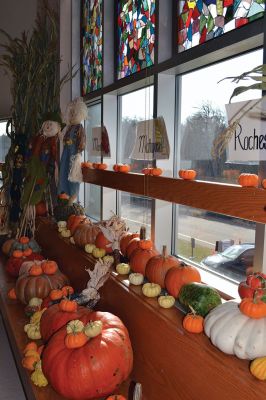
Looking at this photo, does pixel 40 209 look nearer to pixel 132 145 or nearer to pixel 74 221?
pixel 74 221

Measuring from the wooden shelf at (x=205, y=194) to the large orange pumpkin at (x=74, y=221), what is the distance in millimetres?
714

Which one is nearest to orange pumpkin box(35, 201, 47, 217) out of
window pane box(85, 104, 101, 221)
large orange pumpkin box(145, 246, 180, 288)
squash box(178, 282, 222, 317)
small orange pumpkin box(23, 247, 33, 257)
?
window pane box(85, 104, 101, 221)

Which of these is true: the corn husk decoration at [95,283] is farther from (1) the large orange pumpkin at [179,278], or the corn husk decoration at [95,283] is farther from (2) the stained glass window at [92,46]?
(2) the stained glass window at [92,46]

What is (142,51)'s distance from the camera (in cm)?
266

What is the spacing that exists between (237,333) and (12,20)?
5.81 m

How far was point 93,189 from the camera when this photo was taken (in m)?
4.15

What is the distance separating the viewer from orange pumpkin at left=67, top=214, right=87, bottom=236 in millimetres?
3080

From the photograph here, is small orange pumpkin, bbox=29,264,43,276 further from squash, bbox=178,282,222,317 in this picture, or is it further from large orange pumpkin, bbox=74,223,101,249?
squash, bbox=178,282,222,317

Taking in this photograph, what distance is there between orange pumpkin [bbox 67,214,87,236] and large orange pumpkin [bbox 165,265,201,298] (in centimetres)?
142

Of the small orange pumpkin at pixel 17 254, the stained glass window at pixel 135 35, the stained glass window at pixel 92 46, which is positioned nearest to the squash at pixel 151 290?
the stained glass window at pixel 135 35

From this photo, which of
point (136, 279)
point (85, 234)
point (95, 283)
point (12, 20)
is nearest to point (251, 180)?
point (136, 279)

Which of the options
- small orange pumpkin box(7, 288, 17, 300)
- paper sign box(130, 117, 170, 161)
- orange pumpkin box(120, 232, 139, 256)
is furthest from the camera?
small orange pumpkin box(7, 288, 17, 300)

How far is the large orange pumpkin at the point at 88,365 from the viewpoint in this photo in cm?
154

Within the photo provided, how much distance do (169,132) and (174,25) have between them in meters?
0.63
